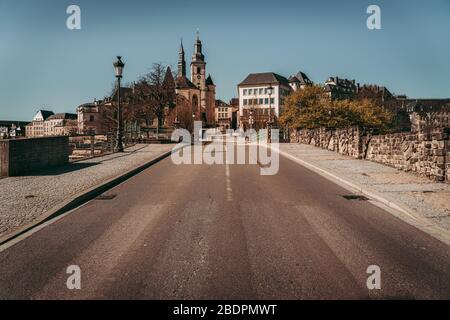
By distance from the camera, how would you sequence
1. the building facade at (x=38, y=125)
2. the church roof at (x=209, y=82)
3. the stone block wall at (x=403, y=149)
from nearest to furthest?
the stone block wall at (x=403, y=149)
the church roof at (x=209, y=82)
the building facade at (x=38, y=125)

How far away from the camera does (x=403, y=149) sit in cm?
1403

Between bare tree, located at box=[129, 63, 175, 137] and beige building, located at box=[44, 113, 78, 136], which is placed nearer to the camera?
bare tree, located at box=[129, 63, 175, 137]

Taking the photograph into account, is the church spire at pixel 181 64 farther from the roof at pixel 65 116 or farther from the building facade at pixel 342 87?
the roof at pixel 65 116

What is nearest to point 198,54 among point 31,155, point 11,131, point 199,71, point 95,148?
point 199,71

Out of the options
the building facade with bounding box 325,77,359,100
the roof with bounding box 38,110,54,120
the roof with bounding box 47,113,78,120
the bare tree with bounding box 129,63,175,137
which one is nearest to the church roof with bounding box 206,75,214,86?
the building facade with bounding box 325,77,359,100

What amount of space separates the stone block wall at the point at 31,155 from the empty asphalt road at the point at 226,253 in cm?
520

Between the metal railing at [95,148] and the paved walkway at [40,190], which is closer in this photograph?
the paved walkway at [40,190]

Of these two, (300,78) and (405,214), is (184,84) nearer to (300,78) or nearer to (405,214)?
(300,78)

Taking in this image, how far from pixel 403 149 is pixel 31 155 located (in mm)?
14165

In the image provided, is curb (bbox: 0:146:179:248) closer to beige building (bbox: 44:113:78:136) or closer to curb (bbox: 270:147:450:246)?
curb (bbox: 270:147:450:246)

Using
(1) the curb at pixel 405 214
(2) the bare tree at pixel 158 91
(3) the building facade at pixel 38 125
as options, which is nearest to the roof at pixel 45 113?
(3) the building facade at pixel 38 125

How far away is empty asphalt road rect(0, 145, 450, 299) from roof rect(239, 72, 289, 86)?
372 ft

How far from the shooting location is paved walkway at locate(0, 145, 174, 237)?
7.01 m

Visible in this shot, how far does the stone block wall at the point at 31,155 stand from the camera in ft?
38.9
